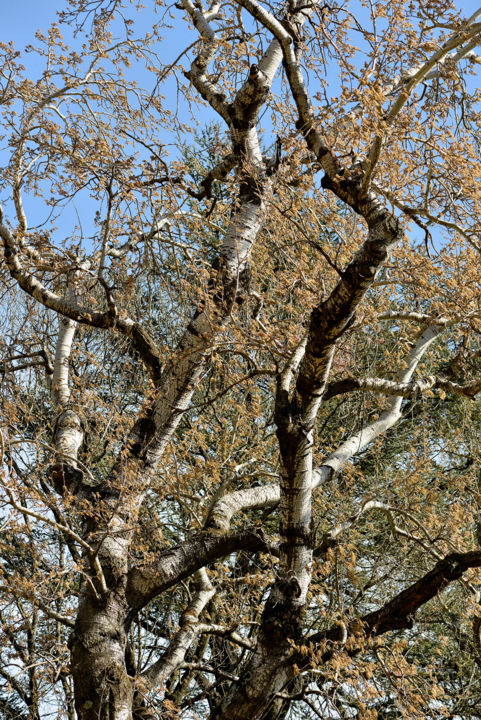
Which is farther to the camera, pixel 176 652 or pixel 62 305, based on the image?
pixel 176 652

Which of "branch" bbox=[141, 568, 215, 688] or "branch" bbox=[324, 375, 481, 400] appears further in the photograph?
"branch" bbox=[141, 568, 215, 688]

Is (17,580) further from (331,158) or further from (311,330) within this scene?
(331,158)

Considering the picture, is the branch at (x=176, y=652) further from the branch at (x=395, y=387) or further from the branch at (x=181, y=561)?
the branch at (x=395, y=387)

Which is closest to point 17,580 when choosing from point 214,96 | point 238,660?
point 214,96

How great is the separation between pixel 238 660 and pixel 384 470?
159 inches

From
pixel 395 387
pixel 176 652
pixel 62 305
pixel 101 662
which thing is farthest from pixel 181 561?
pixel 395 387

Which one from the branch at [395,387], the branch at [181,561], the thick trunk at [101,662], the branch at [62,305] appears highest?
the branch at [62,305]

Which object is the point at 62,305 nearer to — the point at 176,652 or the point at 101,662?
the point at 101,662

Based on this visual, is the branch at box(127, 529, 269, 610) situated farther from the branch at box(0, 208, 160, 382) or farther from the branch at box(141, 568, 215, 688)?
the branch at box(0, 208, 160, 382)

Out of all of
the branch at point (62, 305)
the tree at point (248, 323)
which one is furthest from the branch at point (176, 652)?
the branch at point (62, 305)

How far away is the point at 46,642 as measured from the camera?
5.73m

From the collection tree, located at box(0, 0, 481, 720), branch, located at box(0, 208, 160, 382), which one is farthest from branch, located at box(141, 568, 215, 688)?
branch, located at box(0, 208, 160, 382)

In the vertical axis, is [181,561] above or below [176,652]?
above

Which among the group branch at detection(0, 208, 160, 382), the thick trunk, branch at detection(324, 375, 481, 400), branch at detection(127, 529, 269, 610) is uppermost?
branch at detection(0, 208, 160, 382)
